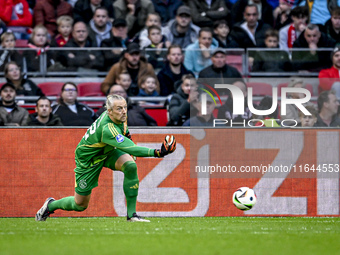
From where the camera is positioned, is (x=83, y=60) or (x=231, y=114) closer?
(x=231, y=114)

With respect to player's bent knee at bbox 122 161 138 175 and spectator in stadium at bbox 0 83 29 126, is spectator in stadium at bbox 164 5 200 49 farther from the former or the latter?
player's bent knee at bbox 122 161 138 175

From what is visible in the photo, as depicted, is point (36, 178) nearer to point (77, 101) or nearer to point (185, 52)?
point (77, 101)

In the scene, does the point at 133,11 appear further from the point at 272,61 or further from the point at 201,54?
the point at 272,61

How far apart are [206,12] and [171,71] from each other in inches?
107

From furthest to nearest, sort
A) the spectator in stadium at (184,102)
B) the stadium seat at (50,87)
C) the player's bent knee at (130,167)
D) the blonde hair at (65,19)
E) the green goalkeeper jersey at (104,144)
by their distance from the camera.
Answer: the blonde hair at (65,19), the stadium seat at (50,87), the spectator in stadium at (184,102), the player's bent knee at (130,167), the green goalkeeper jersey at (104,144)

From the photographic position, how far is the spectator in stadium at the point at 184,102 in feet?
39.5

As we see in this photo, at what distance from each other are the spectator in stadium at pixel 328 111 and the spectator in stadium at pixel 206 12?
4.53 m

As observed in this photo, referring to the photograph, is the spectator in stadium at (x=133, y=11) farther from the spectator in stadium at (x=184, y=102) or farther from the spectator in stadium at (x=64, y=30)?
the spectator in stadium at (x=184, y=102)

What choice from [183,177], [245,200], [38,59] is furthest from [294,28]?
[245,200]

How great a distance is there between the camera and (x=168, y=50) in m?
13.5

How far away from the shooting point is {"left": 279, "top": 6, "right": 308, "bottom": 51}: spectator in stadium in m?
14.9

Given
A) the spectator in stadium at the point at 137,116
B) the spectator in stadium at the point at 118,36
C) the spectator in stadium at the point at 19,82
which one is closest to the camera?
the spectator in stadium at the point at 137,116

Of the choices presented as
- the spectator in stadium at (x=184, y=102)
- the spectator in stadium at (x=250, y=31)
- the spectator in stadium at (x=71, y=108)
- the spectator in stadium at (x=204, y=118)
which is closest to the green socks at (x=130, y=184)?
the spectator in stadium at (x=204, y=118)

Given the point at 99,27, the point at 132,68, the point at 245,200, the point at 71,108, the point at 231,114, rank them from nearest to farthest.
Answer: the point at 245,200
the point at 231,114
the point at 71,108
the point at 132,68
the point at 99,27
